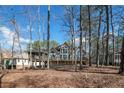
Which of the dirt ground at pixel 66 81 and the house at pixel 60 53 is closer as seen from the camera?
the dirt ground at pixel 66 81

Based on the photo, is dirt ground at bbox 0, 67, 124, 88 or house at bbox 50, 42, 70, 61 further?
house at bbox 50, 42, 70, 61

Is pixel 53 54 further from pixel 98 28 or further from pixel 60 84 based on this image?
pixel 60 84

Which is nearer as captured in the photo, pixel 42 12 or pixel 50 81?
pixel 50 81

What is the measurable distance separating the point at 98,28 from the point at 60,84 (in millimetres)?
7675

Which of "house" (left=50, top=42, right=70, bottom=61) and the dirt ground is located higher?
"house" (left=50, top=42, right=70, bottom=61)

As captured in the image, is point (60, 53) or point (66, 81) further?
point (60, 53)

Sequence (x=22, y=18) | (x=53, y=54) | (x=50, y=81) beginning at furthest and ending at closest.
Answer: (x=53, y=54) < (x=22, y=18) < (x=50, y=81)

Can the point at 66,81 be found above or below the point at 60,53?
below

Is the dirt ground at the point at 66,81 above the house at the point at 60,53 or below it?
below
